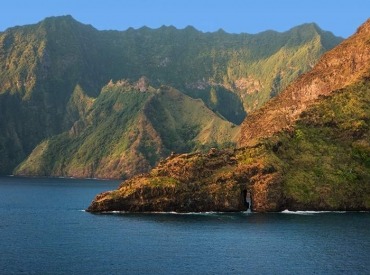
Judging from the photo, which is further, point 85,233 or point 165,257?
point 85,233

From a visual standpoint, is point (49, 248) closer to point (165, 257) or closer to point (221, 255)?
point (165, 257)

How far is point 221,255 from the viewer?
522 feet

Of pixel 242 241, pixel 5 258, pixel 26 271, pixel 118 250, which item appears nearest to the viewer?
pixel 26 271

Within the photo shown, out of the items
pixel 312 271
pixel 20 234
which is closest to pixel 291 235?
pixel 312 271

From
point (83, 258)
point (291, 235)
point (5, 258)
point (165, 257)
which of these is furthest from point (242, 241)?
point (5, 258)

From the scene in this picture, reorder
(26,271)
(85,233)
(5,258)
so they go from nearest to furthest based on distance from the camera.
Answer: (26,271), (5,258), (85,233)

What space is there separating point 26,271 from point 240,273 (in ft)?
157

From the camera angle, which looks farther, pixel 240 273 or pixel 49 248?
pixel 49 248

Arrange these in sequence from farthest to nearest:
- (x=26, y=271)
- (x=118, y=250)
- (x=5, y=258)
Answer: (x=118, y=250) → (x=5, y=258) → (x=26, y=271)

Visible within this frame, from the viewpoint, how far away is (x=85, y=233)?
638 ft

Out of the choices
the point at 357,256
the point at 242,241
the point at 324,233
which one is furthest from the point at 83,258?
the point at 324,233

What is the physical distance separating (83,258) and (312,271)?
5604cm

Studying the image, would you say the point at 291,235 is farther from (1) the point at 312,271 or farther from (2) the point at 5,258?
(2) the point at 5,258

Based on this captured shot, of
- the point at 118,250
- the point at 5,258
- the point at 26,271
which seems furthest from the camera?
the point at 118,250
